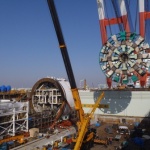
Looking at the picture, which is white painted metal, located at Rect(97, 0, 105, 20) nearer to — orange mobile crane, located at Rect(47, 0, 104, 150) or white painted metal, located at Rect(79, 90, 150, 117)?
white painted metal, located at Rect(79, 90, 150, 117)

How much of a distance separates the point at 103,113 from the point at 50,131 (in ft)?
44.0

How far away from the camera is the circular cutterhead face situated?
3425 centimetres

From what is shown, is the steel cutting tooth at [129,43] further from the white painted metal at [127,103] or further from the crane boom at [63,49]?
the white painted metal at [127,103]

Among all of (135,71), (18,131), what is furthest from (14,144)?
(135,71)

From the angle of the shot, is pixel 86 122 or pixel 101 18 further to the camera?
pixel 101 18

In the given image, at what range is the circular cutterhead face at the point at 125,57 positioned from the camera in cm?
3425

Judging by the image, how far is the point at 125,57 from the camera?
115ft

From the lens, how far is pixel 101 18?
181 feet

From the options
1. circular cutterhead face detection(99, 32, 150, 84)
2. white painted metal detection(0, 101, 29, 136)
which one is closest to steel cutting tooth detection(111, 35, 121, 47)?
circular cutterhead face detection(99, 32, 150, 84)

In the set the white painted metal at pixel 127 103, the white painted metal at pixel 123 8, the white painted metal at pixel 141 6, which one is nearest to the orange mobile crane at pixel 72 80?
the white painted metal at pixel 127 103

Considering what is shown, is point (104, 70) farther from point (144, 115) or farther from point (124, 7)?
point (124, 7)

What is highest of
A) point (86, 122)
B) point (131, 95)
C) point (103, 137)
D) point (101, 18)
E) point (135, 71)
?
point (101, 18)

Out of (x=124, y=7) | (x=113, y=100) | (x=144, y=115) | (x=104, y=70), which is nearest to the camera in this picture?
(x=104, y=70)

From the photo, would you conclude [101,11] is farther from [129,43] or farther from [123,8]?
[129,43]
